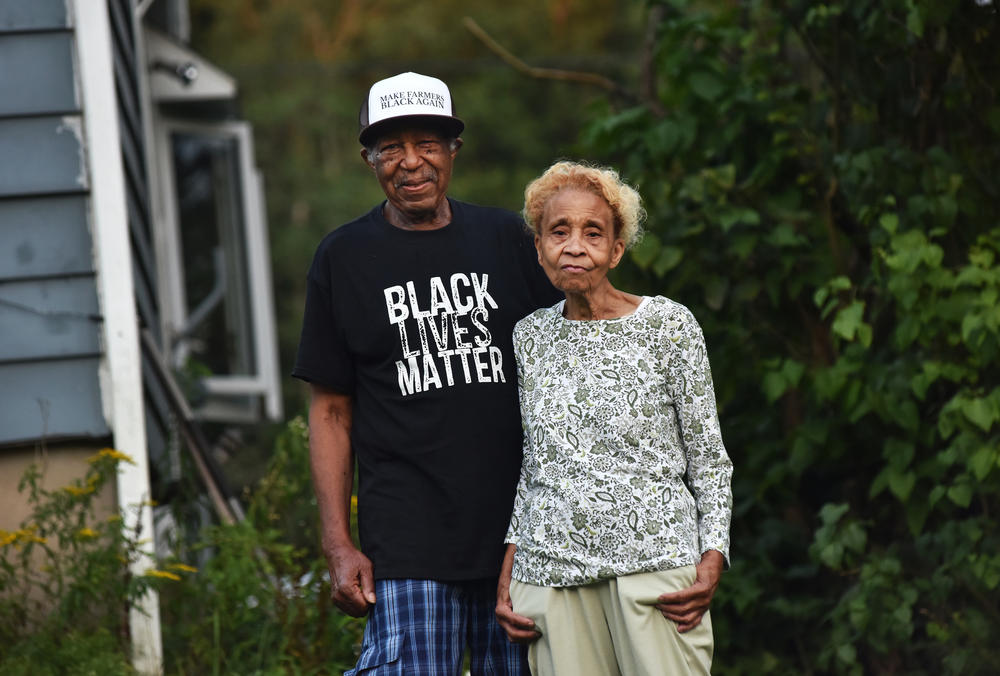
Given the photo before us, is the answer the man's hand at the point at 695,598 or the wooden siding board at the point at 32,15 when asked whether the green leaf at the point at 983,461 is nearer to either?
the man's hand at the point at 695,598

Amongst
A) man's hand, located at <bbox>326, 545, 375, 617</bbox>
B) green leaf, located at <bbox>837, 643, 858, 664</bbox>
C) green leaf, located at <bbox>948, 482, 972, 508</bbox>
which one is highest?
green leaf, located at <bbox>948, 482, 972, 508</bbox>

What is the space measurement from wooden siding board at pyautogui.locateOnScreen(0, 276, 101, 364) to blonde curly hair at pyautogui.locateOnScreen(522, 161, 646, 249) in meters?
2.03

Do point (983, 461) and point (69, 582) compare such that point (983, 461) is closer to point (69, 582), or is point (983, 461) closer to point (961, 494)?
point (961, 494)

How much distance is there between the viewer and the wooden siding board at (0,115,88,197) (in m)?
4.45

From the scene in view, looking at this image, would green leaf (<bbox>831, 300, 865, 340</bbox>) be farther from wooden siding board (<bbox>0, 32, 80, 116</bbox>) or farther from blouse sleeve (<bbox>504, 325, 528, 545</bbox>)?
wooden siding board (<bbox>0, 32, 80, 116</bbox>)

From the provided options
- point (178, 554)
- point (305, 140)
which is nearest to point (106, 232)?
point (178, 554)

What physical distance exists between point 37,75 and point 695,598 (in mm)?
2922

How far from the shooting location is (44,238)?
4473 mm

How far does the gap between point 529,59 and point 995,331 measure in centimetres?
2185

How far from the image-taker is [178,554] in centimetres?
463

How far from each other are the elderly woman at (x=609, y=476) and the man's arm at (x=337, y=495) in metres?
0.35

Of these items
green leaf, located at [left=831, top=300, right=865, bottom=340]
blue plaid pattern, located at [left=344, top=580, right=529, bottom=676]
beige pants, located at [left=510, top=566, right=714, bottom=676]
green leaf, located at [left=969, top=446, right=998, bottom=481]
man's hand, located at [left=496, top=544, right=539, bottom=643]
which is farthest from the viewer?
green leaf, located at [left=831, top=300, right=865, bottom=340]

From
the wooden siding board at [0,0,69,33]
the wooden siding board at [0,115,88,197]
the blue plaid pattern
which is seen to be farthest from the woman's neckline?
the wooden siding board at [0,0,69,33]

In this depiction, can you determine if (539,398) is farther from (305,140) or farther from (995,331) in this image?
(305,140)
